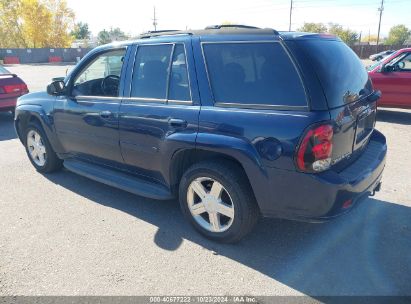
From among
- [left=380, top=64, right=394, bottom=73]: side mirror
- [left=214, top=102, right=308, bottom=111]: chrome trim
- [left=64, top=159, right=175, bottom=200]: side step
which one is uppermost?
[left=214, top=102, right=308, bottom=111]: chrome trim

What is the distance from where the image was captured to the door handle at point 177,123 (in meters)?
3.09

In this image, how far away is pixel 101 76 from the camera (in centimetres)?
442

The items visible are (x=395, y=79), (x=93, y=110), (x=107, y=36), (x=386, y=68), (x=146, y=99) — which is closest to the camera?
(x=146, y=99)

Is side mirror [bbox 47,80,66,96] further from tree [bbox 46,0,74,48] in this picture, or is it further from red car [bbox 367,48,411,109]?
tree [bbox 46,0,74,48]

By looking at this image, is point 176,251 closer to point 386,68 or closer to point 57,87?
point 57,87

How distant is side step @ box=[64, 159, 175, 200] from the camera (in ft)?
11.6

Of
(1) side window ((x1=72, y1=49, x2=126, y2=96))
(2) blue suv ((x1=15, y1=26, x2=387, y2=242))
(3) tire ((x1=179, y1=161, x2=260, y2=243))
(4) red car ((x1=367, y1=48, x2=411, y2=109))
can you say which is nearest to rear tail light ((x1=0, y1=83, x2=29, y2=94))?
(1) side window ((x1=72, y1=49, x2=126, y2=96))

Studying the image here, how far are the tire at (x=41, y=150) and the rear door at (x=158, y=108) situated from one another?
68.8 inches

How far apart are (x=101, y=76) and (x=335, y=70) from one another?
2933mm

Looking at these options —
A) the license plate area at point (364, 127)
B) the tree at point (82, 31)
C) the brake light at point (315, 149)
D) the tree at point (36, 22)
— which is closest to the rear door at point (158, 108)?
the brake light at point (315, 149)

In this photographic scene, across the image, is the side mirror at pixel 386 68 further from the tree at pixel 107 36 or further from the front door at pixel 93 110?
the tree at pixel 107 36

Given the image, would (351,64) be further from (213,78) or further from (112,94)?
(112,94)

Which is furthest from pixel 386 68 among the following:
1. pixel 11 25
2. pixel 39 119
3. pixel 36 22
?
pixel 11 25

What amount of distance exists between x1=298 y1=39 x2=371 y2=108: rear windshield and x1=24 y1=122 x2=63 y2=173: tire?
3805 millimetres
